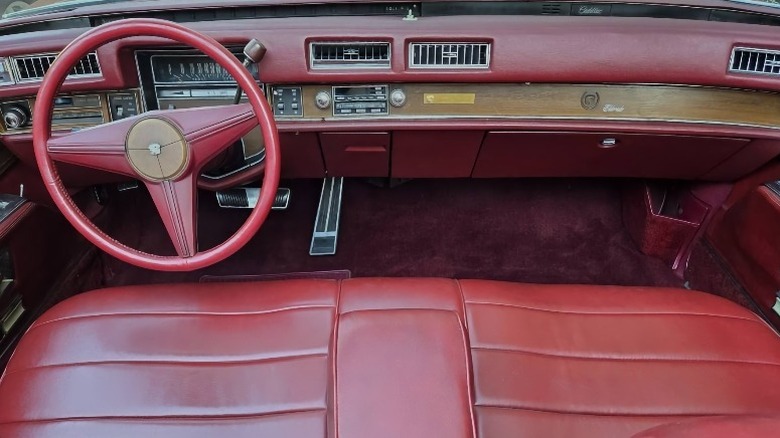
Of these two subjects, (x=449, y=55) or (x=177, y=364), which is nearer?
(x=177, y=364)

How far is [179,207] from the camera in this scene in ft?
5.07

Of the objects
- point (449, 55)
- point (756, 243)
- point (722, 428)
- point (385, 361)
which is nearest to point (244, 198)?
point (449, 55)

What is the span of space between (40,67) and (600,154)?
1.73m

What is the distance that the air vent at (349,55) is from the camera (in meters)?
1.77

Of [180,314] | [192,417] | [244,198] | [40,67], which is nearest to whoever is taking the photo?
[192,417]

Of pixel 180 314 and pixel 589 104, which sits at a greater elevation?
pixel 589 104

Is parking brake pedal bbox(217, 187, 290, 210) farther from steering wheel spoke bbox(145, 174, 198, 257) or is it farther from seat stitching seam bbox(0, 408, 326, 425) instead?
seat stitching seam bbox(0, 408, 326, 425)

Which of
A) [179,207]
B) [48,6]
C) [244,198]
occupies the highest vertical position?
[48,6]

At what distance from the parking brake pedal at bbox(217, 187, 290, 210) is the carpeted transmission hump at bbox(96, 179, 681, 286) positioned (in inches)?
2.0

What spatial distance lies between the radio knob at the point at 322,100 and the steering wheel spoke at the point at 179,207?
0.48 meters

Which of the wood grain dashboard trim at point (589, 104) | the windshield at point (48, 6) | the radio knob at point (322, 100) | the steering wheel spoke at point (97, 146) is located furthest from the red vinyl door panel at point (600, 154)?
the windshield at point (48, 6)

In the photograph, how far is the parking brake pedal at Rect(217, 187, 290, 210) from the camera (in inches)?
102

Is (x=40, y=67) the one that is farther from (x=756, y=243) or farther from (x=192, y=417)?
(x=756, y=243)

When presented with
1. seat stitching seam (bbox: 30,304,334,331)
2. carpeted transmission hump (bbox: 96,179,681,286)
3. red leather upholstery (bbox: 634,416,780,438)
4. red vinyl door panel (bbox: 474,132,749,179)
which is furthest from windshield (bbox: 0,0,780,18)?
red leather upholstery (bbox: 634,416,780,438)
